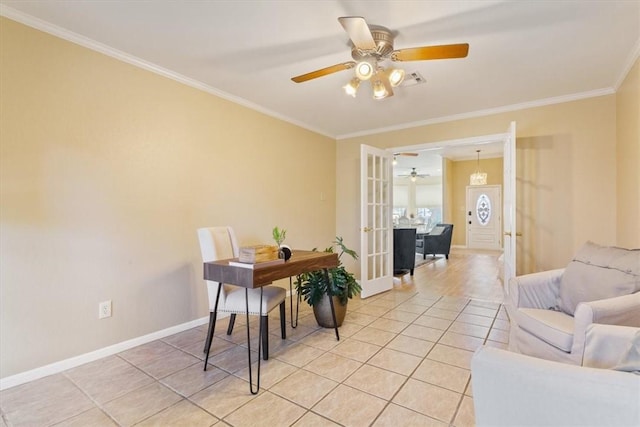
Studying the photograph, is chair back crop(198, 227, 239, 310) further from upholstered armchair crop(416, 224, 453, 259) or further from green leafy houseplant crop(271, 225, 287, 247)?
upholstered armchair crop(416, 224, 453, 259)

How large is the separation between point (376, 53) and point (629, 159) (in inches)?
98.1

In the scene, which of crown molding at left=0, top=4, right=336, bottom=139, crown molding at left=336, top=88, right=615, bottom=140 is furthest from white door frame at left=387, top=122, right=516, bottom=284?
crown molding at left=0, top=4, right=336, bottom=139

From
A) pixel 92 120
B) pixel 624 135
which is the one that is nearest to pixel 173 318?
pixel 92 120

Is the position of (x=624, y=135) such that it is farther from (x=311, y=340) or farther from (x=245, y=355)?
(x=245, y=355)

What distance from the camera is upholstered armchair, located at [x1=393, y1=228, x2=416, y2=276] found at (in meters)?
5.16

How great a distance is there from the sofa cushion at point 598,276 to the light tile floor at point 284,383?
2.63ft

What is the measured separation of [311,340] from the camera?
2617mm

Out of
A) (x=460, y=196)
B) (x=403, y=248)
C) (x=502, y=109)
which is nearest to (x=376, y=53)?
(x=502, y=109)

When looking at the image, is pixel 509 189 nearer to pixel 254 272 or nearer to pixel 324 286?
pixel 324 286

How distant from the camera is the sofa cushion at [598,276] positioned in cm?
174

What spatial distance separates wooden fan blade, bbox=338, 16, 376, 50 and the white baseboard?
9.22 feet

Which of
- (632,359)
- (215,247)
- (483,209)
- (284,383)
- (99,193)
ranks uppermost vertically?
(99,193)

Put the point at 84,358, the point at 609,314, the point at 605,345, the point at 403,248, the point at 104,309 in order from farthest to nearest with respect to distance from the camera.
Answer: the point at 403,248, the point at 104,309, the point at 84,358, the point at 609,314, the point at 605,345

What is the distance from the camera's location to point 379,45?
6.86 ft
